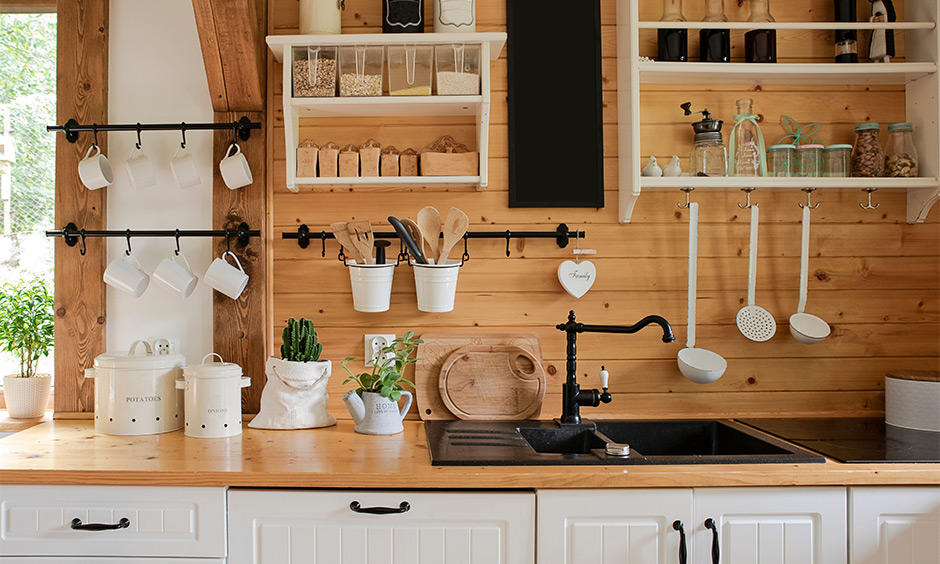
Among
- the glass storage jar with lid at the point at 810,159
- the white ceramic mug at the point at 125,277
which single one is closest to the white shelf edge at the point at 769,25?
the glass storage jar with lid at the point at 810,159

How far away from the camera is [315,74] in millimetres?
2002

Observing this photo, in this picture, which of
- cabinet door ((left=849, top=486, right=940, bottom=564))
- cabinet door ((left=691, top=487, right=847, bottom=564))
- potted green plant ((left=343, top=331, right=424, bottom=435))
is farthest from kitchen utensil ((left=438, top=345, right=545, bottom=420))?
cabinet door ((left=849, top=486, right=940, bottom=564))

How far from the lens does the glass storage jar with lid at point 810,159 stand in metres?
2.07

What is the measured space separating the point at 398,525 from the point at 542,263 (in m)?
0.95

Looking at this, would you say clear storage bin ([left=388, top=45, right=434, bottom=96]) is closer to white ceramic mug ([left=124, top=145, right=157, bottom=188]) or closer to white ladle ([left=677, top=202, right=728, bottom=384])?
white ceramic mug ([left=124, top=145, right=157, bottom=188])

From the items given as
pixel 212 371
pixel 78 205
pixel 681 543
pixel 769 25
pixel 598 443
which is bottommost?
pixel 681 543

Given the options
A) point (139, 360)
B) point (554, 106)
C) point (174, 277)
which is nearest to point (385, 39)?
point (554, 106)

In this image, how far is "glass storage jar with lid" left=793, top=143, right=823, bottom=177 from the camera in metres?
2.07

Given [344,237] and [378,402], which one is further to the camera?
[344,237]

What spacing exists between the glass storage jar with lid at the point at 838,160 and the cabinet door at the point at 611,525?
112 centimetres

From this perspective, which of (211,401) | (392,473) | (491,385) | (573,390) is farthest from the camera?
(491,385)

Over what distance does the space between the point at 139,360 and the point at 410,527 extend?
37.0 inches

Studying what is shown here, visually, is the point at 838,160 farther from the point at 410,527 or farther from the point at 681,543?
the point at 410,527

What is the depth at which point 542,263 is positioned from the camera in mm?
2186
